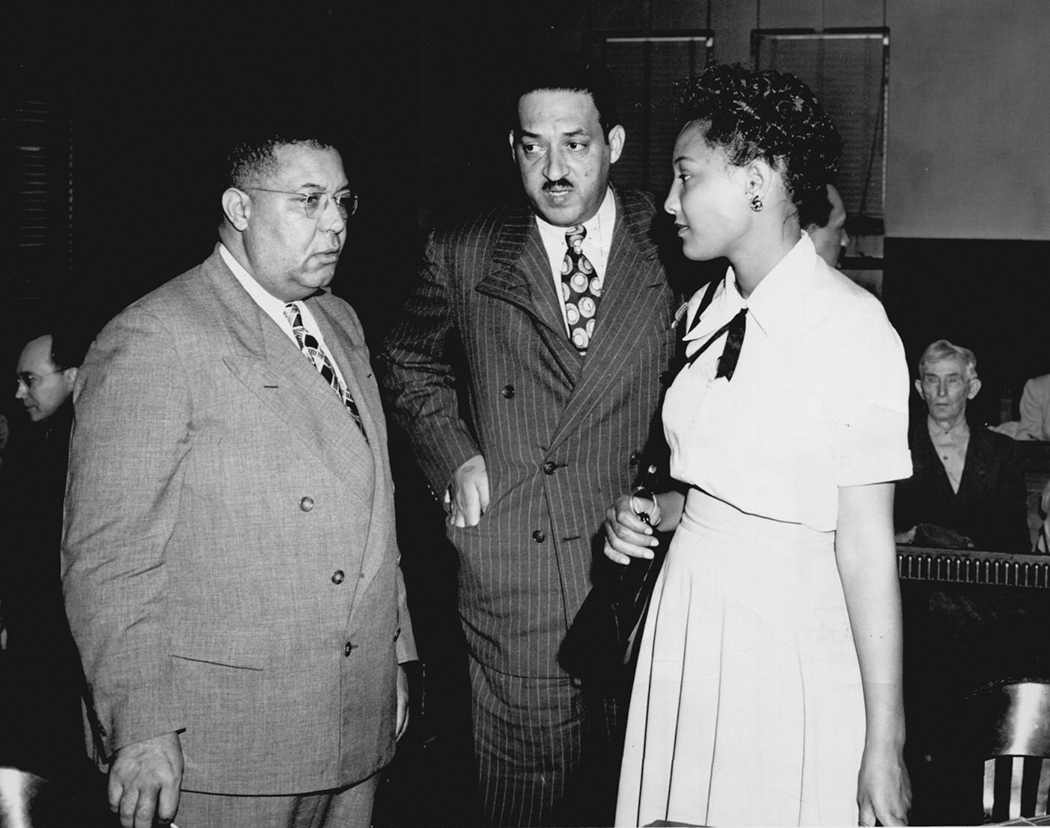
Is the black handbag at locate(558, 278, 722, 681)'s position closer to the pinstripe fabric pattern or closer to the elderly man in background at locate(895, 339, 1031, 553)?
the pinstripe fabric pattern

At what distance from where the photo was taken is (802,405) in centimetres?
180

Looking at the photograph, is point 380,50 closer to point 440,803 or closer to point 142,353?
point 440,803

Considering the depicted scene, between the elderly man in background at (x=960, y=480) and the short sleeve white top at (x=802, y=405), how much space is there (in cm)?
279

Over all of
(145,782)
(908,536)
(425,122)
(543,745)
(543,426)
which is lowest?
(543,745)

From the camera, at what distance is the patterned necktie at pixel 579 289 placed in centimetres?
248

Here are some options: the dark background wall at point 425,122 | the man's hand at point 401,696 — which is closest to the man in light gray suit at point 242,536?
the man's hand at point 401,696

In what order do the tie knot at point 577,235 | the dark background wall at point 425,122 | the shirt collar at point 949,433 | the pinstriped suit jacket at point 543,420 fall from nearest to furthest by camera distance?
the pinstriped suit jacket at point 543,420, the tie knot at point 577,235, the dark background wall at point 425,122, the shirt collar at point 949,433

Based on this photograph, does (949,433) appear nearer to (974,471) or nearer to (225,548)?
(974,471)

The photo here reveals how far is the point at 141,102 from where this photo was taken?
14.6ft

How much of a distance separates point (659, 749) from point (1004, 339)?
6907 millimetres

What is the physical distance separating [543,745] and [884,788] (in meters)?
0.93

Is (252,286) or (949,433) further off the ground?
(252,286)

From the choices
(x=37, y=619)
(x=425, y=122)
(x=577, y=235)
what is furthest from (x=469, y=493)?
(x=425, y=122)

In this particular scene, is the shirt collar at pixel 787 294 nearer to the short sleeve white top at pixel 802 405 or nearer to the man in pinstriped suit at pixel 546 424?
the short sleeve white top at pixel 802 405
